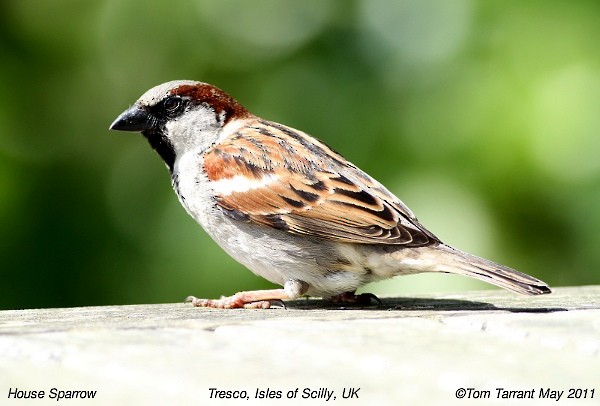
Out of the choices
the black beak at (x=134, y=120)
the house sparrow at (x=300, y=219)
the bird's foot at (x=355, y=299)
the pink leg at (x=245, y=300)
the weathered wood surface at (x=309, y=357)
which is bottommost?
the weathered wood surface at (x=309, y=357)

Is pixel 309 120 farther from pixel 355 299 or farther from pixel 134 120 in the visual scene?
pixel 355 299

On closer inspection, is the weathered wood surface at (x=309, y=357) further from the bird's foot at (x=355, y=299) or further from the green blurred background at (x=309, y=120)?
the green blurred background at (x=309, y=120)

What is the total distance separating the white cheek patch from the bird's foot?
463 mm

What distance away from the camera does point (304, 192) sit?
10.4 feet

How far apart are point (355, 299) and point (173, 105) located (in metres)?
1.08

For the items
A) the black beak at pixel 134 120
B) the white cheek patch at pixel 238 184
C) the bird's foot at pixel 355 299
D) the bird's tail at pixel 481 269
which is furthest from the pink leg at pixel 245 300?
the black beak at pixel 134 120

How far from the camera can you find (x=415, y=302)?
2971 millimetres

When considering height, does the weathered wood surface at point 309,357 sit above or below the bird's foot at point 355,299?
below

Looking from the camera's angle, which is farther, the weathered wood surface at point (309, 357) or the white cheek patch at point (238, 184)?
the white cheek patch at point (238, 184)

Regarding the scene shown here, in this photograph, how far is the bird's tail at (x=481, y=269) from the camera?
8.64 feet

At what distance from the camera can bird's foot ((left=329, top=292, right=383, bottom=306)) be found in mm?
3111

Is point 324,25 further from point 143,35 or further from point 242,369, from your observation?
point 242,369

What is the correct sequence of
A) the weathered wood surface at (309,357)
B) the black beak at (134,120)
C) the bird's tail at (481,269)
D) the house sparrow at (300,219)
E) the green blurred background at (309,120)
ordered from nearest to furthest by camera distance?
1. the weathered wood surface at (309,357)
2. the bird's tail at (481,269)
3. the house sparrow at (300,219)
4. the green blurred background at (309,120)
5. the black beak at (134,120)

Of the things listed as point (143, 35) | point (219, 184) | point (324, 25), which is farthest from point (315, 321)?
point (143, 35)
